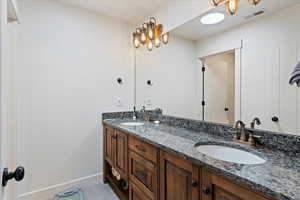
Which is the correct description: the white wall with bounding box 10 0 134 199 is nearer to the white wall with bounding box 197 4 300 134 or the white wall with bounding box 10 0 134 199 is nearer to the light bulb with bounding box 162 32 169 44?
the light bulb with bounding box 162 32 169 44

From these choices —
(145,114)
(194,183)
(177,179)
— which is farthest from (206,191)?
(145,114)

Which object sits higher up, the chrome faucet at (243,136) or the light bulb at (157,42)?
the light bulb at (157,42)

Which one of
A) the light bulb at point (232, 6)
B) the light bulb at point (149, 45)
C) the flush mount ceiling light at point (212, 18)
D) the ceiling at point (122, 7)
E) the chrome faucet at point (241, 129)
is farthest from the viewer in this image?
the light bulb at point (149, 45)

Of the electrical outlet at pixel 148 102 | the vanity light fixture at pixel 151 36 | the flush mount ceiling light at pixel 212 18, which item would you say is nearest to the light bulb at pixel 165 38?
the vanity light fixture at pixel 151 36

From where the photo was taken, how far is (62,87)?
2.14 m

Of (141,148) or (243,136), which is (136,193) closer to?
(141,148)

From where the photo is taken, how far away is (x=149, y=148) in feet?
4.50

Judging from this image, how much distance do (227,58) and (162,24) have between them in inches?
45.5

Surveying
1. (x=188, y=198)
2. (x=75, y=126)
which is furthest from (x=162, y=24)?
(x=188, y=198)

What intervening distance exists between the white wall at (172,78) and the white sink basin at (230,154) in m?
0.53

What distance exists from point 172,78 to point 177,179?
132cm

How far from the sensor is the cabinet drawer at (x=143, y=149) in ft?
4.33

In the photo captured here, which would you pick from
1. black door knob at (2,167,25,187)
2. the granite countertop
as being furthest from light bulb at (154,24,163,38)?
black door knob at (2,167,25,187)

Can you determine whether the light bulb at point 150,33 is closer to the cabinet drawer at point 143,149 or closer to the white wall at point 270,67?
the white wall at point 270,67
